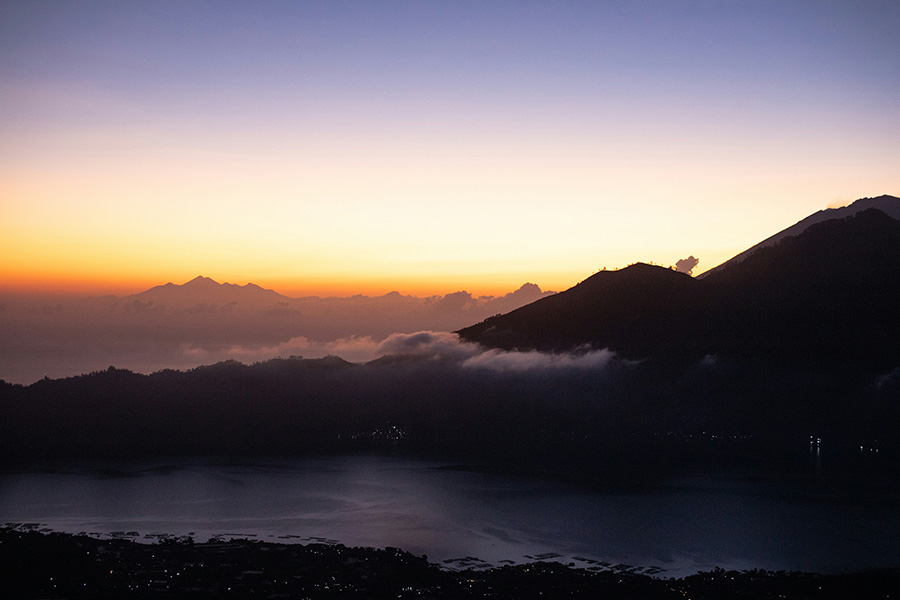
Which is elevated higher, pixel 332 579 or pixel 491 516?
pixel 332 579

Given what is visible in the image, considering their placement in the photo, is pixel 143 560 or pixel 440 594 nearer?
pixel 440 594

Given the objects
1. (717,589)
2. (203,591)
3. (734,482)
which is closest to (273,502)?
(203,591)

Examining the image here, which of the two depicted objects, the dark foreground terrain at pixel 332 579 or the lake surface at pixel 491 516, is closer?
the dark foreground terrain at pixel 332 579

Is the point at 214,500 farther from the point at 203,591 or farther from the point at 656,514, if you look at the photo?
the point at 656,514

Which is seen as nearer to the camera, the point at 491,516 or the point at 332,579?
the point at 332,579
